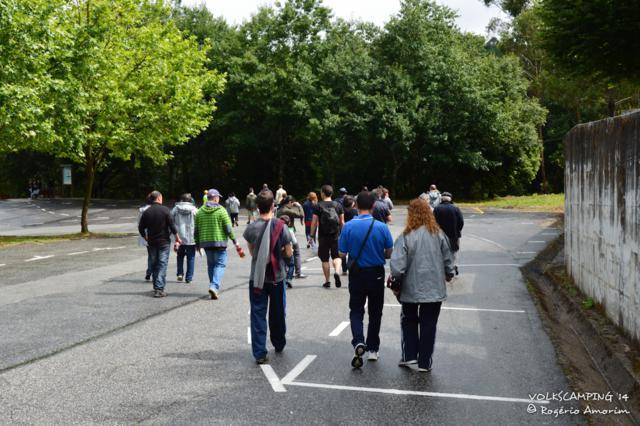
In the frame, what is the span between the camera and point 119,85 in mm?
27391

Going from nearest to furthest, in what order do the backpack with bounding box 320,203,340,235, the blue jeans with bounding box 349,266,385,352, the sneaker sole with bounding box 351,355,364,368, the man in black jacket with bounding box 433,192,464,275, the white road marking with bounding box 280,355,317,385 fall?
the white road marking with bounding box 280,355,317,385 < the sneaker sole with bounding box 351,355,364,368 < the blue jeans with bounding box 349,266,385,352 < the backpack with bounding box 320,203,340,235 < the man in black jacket with bounding box 433,192,464,275

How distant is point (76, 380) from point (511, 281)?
9362 millimetres

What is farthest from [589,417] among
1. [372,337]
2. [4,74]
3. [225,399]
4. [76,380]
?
[4,74]

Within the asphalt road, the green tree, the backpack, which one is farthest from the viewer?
the green tree

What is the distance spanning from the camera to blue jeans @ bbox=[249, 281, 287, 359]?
23.7 ft

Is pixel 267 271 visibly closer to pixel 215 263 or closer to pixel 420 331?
pixel 420 331

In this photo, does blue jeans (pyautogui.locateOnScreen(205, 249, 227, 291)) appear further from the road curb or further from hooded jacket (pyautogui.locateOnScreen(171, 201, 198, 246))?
the road curb

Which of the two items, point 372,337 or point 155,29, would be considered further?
point 155,29

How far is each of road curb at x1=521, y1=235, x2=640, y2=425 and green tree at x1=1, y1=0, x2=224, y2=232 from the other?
17671 mm

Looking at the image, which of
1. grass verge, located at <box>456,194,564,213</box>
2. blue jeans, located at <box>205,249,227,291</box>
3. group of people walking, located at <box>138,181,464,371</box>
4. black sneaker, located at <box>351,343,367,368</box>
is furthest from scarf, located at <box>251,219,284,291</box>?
grass verge, located at <box>456,194,564,213</box>

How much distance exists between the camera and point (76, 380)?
21.4 ft

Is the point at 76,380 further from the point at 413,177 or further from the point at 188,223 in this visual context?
the point at 413,177

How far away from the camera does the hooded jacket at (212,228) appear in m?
11.4

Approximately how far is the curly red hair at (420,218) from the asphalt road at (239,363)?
4.81ft
